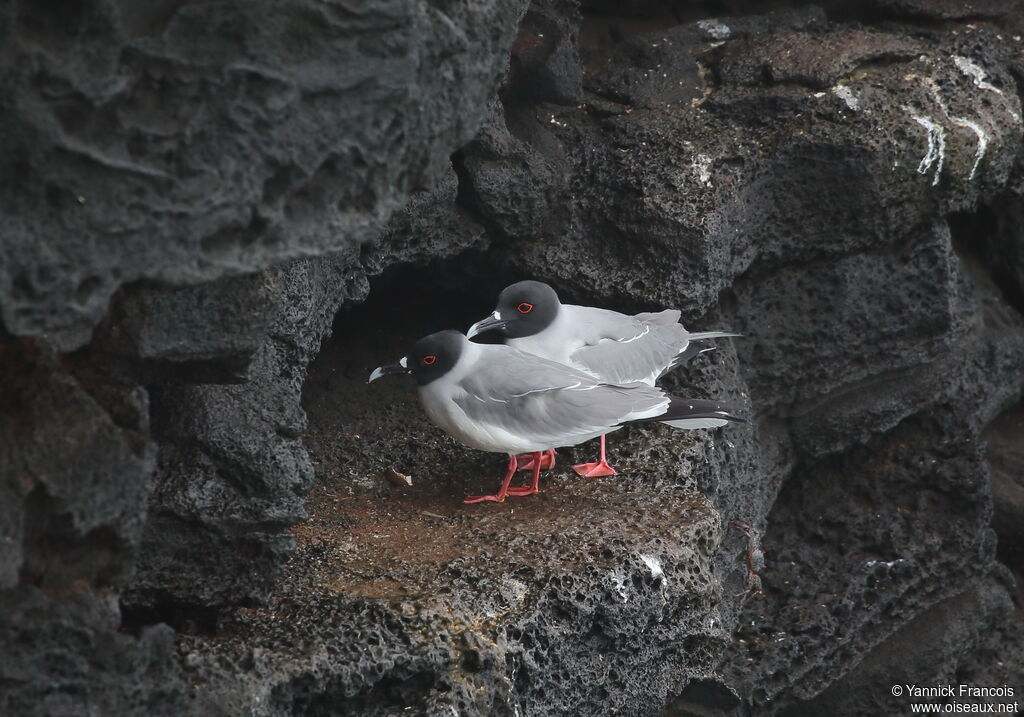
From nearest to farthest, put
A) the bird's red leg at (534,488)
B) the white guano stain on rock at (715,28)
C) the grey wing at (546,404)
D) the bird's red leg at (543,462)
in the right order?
the grey wing at (546,404) → the bird's red leg at (534,488) → the bird's red leg at (543,462) → the white guano stain on rock at (715,28)

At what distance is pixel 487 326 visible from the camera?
16.5 ft

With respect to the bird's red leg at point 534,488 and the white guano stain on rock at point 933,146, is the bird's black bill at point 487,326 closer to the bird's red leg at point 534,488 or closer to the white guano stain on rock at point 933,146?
the bird's red leg at point 534,488

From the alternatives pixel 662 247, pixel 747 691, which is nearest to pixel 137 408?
pixel 662 247

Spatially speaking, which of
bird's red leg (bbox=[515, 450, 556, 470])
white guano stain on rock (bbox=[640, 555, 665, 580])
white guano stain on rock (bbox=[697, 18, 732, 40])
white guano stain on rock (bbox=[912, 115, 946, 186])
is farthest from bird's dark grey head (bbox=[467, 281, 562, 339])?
white guano stain on rock (bbox=[697, 18, 732, 40])

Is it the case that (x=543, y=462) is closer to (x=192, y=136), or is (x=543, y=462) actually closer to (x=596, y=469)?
(x=596, y=469)

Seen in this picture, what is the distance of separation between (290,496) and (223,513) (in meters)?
0.21

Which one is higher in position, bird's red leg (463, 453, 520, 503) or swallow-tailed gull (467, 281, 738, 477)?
swallow-tailed gull (467, 281, 738, 477)

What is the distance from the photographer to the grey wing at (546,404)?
14.9ft

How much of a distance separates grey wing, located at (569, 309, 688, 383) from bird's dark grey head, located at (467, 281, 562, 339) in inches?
7.8

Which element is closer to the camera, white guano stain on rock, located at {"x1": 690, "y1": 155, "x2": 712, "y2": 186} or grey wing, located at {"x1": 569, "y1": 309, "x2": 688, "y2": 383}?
grey wing, located at {"x1": 569, "y1": 309, "x2": 688, "y2": 383}

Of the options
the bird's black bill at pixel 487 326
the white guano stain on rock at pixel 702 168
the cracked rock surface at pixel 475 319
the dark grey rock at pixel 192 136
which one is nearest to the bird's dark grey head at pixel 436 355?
the bird's black bill at pixel 487 326

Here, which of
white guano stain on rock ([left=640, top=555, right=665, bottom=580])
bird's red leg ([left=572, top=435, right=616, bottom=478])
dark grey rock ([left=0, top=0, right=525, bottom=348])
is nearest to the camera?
dark grey rock ([left=0, top=0, right=525, bottom=348])

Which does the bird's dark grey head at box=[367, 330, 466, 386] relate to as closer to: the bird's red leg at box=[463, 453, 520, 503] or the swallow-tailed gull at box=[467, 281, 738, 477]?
the swallow-tailed gull at box=[467, 281, 738, 477]

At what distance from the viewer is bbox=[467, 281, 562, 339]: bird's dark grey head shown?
4961mm
